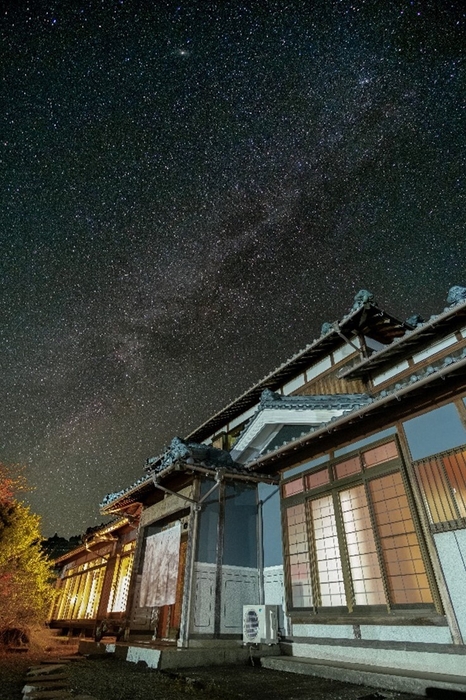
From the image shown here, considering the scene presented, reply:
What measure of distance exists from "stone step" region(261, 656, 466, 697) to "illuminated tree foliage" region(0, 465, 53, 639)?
31.6 ft

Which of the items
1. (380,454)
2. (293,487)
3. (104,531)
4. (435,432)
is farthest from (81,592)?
(435,432)

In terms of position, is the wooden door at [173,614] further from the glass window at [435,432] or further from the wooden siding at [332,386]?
the glass window at [435,432]

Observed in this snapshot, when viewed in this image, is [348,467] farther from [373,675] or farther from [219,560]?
[219,560]

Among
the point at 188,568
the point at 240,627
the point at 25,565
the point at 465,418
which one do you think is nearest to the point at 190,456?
the point at 188,568

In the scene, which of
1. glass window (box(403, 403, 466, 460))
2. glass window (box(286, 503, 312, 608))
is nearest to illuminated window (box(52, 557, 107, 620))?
glass window (box(286, 503, 312, 608))

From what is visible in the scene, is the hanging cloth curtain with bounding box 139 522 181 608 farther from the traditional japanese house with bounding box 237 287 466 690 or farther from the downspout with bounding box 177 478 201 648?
the traditional japanese house with bounding box 237 287 466 690

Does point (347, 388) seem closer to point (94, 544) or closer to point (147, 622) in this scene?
point (147, 622)

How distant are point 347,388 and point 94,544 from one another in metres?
15.5

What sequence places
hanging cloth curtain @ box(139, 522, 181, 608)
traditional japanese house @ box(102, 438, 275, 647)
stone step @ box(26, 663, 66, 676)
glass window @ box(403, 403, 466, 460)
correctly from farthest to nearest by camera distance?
hanging cloth curtain @ box(139, 522, 181, 608), traditional japanese house @ box(102, 438, 275, 647), stone step @ box(26, 663, 66, 676), glass window @ box(403, 403, 466, 460)

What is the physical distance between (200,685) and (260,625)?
10.2ft

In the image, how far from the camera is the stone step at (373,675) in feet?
16.9

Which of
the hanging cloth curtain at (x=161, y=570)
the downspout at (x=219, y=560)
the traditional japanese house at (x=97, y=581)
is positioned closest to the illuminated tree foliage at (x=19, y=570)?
the traditional japanese house at (x=97, y=581)

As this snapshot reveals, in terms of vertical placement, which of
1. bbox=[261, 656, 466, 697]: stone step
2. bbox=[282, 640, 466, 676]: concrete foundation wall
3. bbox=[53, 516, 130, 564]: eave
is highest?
bbox=[53, 516, 130, 564]: eave

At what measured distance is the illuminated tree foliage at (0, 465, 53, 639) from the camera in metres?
12.6
